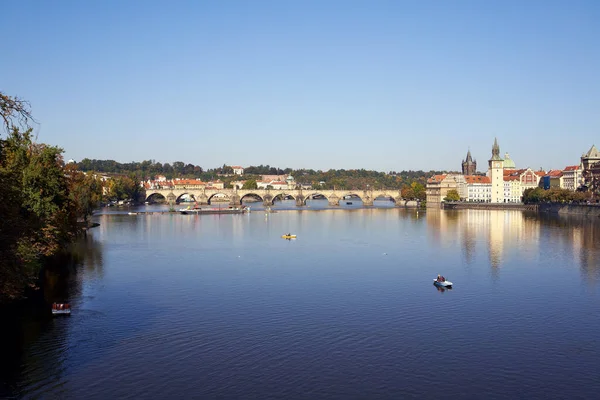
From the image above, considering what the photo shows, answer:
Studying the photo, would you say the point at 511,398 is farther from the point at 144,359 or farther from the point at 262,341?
the point at 144,359

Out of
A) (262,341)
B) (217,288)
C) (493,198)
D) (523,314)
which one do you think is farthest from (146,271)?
(493,198)

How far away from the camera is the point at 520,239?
51.6 meters

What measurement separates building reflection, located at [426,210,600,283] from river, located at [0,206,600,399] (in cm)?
56

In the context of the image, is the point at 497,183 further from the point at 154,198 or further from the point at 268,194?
the point at 154,198

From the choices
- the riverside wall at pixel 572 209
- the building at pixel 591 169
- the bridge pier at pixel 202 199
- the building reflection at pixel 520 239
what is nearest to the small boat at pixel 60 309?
the building reflection at pixel 520 239

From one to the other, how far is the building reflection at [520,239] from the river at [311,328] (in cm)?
56

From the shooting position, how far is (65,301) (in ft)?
84.9

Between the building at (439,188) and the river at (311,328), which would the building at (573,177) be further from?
the river at (311,328)

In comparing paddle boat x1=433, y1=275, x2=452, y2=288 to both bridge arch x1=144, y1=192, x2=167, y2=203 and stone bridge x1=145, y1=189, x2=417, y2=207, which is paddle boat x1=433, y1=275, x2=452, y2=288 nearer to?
stone bridge x1=145, y1=189, x2=417, y2=207

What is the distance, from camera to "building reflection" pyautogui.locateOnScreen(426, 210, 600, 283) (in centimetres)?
3953

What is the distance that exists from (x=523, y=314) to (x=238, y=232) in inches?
1487

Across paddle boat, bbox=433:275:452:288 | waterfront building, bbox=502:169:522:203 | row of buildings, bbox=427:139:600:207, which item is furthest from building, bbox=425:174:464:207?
paddle boat, bbox=433:275:452:288

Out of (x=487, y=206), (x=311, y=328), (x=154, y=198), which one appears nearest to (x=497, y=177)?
(x=487, y=206)

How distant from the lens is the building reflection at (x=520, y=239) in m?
39.5
